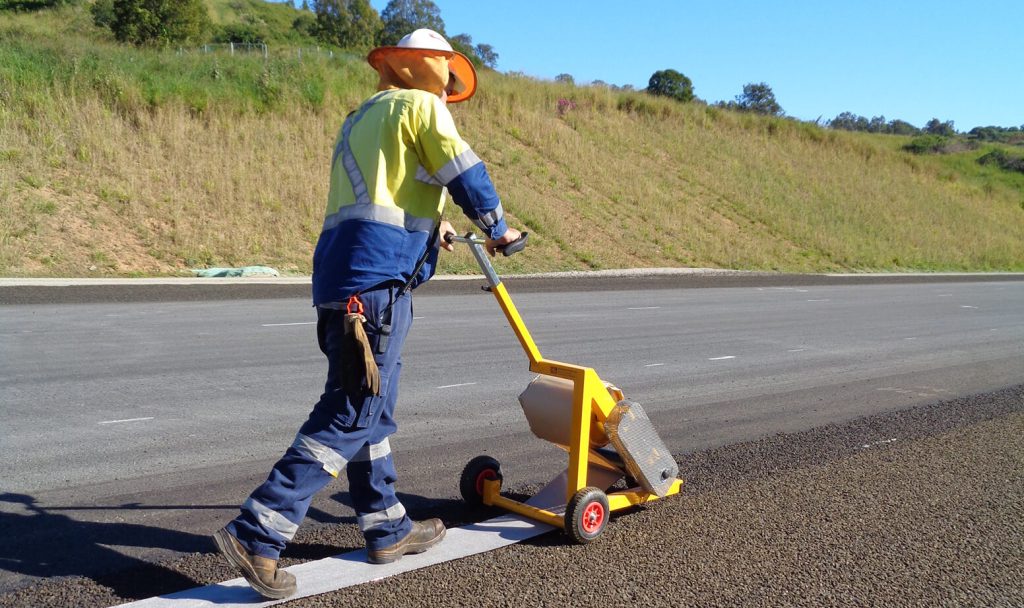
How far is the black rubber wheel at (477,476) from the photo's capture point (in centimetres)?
494

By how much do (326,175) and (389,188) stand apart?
24.1 meters

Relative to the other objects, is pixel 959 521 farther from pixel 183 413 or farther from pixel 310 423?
pixel 183 413

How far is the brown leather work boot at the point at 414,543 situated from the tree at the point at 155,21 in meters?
35.8

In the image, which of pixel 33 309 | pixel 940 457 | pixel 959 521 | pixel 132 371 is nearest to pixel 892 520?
pixel 959 521

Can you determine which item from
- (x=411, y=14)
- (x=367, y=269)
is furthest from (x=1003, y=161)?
(x=367, y=269)

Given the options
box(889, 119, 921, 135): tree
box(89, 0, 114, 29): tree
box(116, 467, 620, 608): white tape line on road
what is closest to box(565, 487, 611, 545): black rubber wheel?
box(116, 467, 620, 608): white tape line on road

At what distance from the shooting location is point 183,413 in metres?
7.18

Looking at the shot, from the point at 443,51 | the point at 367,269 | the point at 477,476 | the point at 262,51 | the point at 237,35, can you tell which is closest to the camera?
the point at 367,269

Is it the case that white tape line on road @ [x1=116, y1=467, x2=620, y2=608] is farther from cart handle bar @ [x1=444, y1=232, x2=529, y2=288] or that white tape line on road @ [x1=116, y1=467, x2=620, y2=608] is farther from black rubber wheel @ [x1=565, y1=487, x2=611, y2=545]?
cart handle bar @ [x1=444, y1=232, x2=529, y2=288]

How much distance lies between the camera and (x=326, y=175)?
2711cm

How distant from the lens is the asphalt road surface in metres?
4.69

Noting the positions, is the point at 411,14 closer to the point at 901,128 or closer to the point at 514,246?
the point at 901,128

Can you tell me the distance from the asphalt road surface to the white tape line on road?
21 cm

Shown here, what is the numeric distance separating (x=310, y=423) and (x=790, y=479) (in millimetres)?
3101
